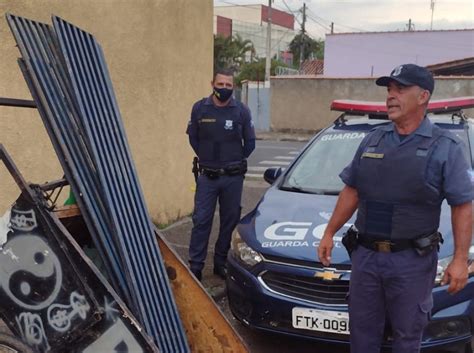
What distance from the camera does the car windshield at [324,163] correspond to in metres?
4.55

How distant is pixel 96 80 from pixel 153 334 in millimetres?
1378

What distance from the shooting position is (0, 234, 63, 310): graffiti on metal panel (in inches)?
103

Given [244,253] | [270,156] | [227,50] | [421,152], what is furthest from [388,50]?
[421,152]

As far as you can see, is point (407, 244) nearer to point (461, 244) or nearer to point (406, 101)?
point (461, 244)

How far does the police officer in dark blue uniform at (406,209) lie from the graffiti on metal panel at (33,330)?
1566 mm

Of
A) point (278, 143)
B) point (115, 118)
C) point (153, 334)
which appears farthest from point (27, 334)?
point (278, 143)

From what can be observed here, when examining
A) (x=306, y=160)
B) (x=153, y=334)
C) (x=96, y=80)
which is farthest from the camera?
(x=306, y=160)

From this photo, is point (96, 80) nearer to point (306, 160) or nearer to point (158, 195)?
point (306, 160)

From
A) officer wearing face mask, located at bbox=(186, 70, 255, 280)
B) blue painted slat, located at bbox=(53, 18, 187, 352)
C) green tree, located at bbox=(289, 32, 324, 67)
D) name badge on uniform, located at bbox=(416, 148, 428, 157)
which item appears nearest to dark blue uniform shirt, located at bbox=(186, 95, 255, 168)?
officer wearing face mask, located at bbox=(186, 70, 255, 280)

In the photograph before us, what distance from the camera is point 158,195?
654 centimetres

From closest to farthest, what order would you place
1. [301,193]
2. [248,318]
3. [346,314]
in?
[346,314] < [248,318] < [301,193]

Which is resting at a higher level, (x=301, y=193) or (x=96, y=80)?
(x=96, y=80)

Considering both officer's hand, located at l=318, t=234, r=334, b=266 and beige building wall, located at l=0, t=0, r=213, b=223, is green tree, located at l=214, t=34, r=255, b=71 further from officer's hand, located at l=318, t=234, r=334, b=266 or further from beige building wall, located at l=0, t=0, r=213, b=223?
officer's hand, located at l=318, t=234, r=334, b=266

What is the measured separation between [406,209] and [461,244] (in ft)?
0.98
